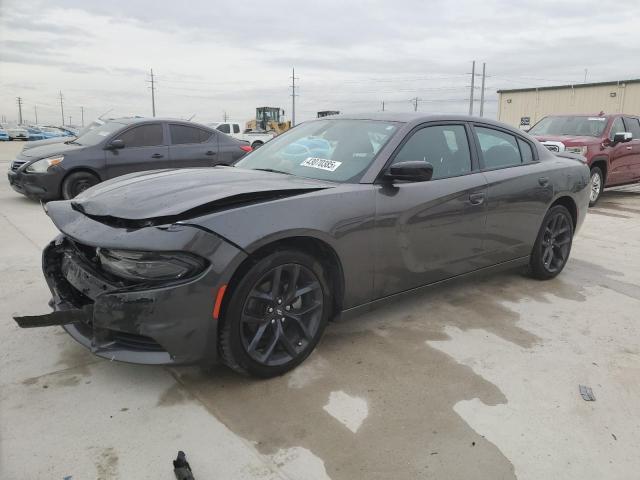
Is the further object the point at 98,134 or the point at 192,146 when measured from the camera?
the point at 192,146

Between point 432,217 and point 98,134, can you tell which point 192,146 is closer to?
point 98,134

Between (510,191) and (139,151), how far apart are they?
6.30 m

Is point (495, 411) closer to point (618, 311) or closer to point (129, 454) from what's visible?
point (129, 454)

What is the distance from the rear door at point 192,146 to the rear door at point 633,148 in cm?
797

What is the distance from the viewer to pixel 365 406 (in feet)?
8.50

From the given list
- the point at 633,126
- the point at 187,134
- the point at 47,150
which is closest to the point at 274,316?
the point at 187,134

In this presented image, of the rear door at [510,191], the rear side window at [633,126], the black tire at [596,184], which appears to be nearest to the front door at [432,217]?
the rear door at [510,191]

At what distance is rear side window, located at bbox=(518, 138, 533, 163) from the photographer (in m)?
4.41

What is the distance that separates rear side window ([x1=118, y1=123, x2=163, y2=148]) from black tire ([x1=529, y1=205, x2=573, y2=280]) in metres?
6.40

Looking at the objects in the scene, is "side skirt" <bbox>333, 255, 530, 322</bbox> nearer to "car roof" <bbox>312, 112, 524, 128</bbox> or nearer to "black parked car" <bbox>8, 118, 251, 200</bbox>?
Answer: "car roof" <bbox>312, 112, 524, 128</bbox>

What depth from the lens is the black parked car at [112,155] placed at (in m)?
7.78

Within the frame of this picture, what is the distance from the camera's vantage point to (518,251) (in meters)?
4.34

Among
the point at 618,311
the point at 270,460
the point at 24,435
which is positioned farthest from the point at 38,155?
the point at 618,311

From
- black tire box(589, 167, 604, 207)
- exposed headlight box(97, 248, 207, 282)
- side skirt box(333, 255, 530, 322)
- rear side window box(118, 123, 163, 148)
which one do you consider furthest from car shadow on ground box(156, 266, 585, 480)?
black tire box(589, 167, 604, 207)
